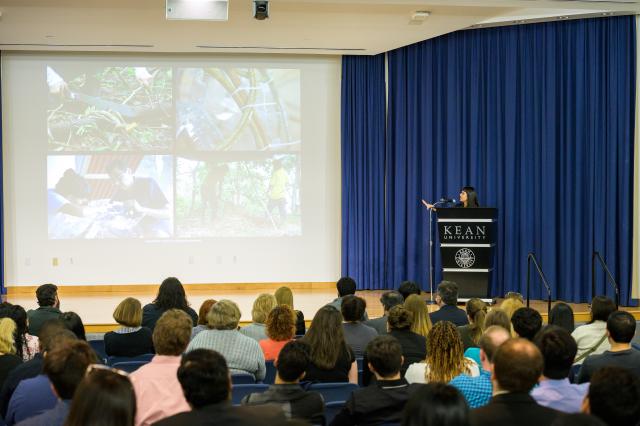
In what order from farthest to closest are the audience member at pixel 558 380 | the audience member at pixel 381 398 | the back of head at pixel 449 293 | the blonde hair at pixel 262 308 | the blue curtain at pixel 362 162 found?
1. the blue curtain at pixel 362 162
2. the back of head at pixel 449 293
3. the blonde hair at pixel 262 308
4. the audience member at pixel 558 380
5. the audience member at pixel 381 398

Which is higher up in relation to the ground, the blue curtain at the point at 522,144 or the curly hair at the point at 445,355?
the blue curtain at the point at 522,144

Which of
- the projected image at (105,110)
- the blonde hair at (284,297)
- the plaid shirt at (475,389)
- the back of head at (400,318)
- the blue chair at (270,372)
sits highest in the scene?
the projected image at (105,110)

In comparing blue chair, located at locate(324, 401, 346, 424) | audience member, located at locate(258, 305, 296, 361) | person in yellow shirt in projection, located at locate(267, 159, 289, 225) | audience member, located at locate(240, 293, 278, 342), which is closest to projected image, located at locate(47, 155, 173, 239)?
person in yellow shirt in projection, located at locate(267, 159, 289, 225)

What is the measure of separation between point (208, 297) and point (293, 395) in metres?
7.54

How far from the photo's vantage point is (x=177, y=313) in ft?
12.0

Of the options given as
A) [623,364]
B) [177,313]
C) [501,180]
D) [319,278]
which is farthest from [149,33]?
[623,364]

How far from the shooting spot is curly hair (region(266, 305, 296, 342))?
478 cm

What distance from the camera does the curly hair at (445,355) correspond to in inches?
147

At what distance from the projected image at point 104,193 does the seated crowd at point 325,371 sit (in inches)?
212

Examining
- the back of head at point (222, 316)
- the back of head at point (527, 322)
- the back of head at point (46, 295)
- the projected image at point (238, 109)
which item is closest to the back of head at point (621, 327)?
the back of head at point (527, 322)

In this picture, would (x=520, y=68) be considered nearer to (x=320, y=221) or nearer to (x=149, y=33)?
(x=320, y=221)

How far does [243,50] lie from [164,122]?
1540 mm

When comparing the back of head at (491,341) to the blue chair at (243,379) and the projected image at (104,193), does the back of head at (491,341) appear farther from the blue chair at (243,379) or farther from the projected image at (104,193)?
the projected image at (104,193)

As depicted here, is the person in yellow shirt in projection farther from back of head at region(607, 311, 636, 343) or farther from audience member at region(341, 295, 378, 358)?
back of head at region(607, 311, 636, 343)
